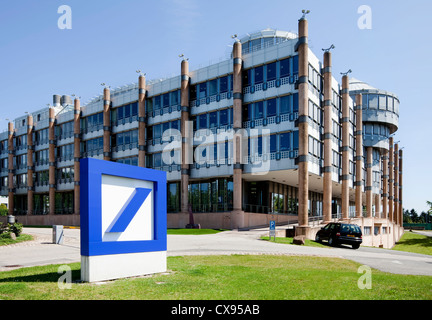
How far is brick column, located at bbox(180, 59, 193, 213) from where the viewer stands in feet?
134

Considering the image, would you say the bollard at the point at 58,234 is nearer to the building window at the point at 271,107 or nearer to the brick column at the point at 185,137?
the brick column at the point at 185,137

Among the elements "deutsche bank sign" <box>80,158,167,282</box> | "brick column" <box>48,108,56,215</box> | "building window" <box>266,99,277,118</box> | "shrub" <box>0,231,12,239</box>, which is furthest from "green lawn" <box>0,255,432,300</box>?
"brick column" <box>48,108,56,215</box>

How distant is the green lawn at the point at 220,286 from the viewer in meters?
8.14

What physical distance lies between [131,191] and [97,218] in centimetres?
149

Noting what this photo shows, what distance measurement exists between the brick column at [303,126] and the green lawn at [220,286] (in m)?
20.7

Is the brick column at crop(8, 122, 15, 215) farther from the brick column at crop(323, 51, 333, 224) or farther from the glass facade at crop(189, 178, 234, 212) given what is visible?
the brick column at crop(323, 51, 333, 224)

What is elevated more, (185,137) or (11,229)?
(185,137)

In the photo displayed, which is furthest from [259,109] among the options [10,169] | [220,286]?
[10,169]

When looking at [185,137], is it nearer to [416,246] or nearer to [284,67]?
[284,67]

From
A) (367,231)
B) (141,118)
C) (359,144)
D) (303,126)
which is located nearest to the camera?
(303,126)

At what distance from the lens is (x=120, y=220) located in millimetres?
10609

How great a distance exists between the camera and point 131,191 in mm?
11195

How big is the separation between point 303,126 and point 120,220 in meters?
24.7
